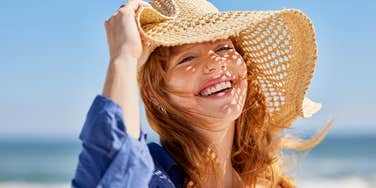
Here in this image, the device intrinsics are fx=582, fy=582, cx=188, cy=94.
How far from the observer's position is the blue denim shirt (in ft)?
4.87

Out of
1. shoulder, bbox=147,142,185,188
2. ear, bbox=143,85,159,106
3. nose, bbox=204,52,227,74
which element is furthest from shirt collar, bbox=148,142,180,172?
nose, bbox=204,52,227,74

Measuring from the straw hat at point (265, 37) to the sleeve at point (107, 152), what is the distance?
39cm

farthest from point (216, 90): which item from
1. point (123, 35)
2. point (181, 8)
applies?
point (123, 35)

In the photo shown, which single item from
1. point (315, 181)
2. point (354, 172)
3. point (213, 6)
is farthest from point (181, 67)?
point (354, 172)

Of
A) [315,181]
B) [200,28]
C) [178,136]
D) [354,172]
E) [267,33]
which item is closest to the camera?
[200,28]

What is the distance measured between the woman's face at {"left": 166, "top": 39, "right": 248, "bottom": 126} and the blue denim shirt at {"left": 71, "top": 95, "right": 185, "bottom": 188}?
1.69 ft

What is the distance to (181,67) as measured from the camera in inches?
80.0

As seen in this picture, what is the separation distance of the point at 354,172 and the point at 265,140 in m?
16.4

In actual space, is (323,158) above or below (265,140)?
below

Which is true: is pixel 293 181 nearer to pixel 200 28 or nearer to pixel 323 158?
pixel 200 28

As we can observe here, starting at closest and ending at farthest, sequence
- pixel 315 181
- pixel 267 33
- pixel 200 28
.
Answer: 1. pixel 200 28
2. pixel 267 33
3. pixel 315 181

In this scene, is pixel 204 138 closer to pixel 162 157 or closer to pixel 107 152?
pixel 162 157

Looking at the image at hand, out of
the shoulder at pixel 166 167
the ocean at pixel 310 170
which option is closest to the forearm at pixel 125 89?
the shoulder at pixel 166 167

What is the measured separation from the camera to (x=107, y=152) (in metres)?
1.50
